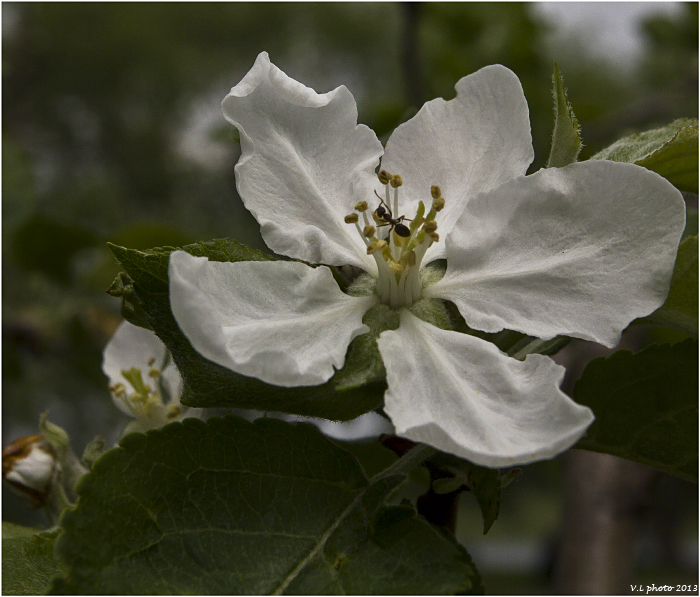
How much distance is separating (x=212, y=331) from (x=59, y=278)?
2533 millimetres

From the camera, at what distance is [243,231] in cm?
995

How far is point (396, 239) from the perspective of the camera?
0.99 m

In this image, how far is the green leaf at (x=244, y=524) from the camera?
729 mm

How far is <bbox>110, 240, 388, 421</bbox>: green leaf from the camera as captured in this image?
0.80m

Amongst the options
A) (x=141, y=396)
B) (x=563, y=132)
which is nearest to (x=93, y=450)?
(x=141, y=396)

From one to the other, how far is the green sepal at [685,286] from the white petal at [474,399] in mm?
193

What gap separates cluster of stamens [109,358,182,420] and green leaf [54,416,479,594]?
46 centimetres

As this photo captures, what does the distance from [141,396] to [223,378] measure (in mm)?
506

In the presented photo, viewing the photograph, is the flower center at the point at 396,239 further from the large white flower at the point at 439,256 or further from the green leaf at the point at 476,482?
the green leaf at the point at 476,482

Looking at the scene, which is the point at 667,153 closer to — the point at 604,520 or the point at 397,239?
the point at 397,239

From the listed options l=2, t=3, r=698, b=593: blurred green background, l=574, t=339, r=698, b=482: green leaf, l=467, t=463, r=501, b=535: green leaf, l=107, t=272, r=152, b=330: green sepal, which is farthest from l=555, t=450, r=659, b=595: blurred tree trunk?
l=2, t=3, r=698, b=593: blurred green background

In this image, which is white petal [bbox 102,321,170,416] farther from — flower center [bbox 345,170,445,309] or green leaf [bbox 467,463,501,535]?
green leaf [bbox 467,463,501,535]

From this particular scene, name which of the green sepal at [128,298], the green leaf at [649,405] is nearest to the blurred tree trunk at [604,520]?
the green leaf at [649,405]

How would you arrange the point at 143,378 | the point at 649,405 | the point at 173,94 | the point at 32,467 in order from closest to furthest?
the point at 649,405, the point at 32,467, the point at 143,378, the point at 173,94
